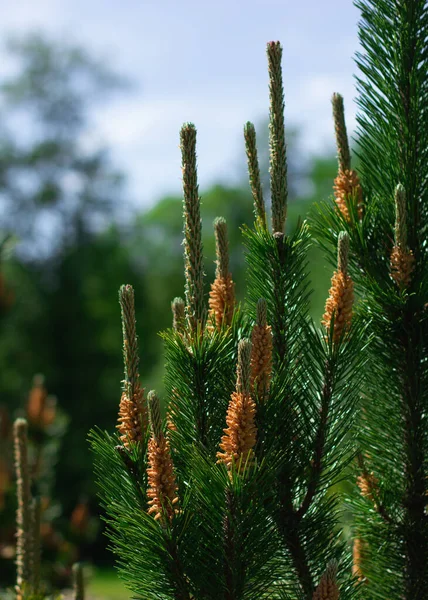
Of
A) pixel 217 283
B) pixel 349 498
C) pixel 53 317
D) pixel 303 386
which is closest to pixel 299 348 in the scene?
pixel 303 386

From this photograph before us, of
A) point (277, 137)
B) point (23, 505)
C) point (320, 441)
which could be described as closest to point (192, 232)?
point (277, 137)

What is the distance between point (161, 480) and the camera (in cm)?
164

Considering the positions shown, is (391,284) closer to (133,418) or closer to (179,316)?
(179,316)

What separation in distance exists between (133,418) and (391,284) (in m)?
0.80

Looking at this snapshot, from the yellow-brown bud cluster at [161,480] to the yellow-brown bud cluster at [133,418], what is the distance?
110 millimetres

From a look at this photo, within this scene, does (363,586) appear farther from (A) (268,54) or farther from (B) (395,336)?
(A) (268,54)

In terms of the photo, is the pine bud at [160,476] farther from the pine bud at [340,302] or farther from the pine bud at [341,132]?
the pine bud at [341,132]

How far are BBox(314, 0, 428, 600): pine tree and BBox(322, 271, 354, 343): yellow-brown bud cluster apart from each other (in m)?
0.21

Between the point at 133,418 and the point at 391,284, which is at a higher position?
the point at 391,284

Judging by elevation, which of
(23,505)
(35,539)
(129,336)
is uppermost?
(129,336)

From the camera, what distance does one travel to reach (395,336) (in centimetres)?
209

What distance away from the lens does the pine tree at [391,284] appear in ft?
6.78

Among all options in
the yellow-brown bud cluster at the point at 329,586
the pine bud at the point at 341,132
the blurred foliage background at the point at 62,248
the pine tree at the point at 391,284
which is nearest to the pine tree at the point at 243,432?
the yellow-brown bud cluster at the point at 329,586

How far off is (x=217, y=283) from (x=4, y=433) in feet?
15.9
